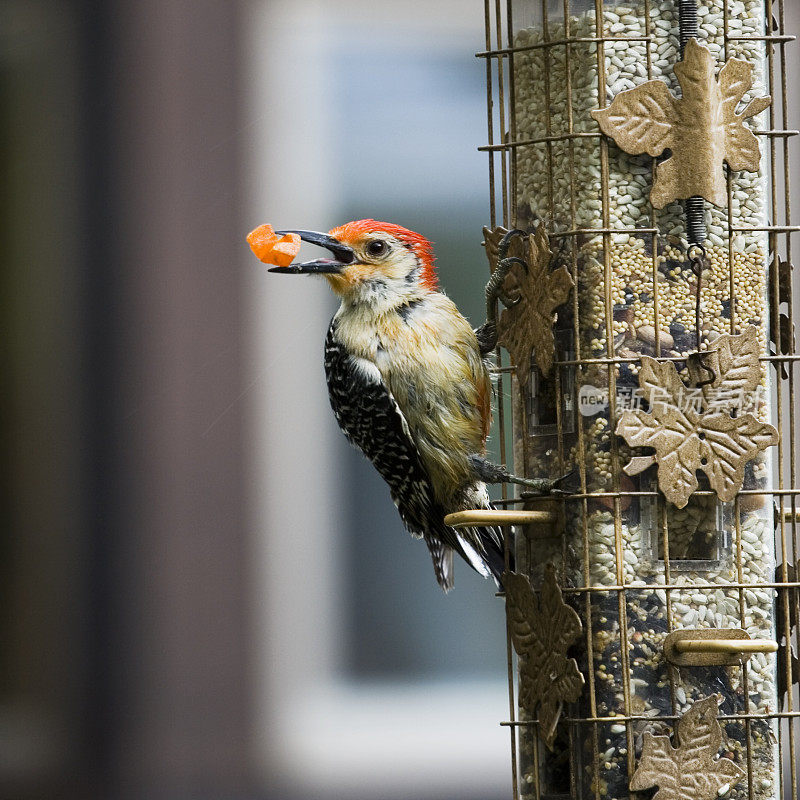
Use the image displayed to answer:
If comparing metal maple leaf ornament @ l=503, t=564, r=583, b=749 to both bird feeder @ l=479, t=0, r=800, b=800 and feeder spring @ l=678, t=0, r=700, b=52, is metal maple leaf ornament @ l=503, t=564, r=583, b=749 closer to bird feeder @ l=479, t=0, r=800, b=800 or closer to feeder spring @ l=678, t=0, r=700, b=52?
bird feeder @ l=479, t=0, r=800, b=800

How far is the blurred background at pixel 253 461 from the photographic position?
32.2 ft

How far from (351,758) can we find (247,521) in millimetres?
1574

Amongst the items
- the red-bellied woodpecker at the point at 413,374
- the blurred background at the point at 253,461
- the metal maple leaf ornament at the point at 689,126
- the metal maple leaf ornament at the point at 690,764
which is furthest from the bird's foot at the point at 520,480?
the blurred background at the point at 253,461

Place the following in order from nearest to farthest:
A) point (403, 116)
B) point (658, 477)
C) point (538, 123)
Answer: point (658, 477), point (538, 123), point (403, 116)

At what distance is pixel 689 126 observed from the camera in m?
4.49

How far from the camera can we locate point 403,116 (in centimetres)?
975

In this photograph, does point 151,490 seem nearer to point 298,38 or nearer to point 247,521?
point 247,521

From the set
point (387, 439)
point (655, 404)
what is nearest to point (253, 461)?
point (387, 439)

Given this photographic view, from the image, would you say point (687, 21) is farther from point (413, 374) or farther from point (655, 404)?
point (413, 374)

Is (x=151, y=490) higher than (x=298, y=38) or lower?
lower

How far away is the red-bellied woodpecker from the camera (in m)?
5.16

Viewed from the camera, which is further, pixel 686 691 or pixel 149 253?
pixel 149 253

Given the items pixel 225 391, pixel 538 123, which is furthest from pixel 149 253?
pixel 538 123

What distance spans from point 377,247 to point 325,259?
173 mm
